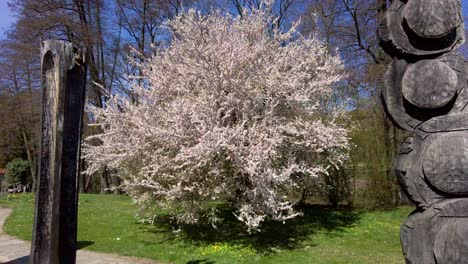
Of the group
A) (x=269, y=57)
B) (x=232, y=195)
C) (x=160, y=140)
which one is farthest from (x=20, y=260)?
(x=269, y=57)

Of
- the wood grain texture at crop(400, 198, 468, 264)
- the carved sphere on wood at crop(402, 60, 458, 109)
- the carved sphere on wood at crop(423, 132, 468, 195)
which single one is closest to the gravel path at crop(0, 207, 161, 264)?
the wood grain texture at crop(400, 198, 468, 264)

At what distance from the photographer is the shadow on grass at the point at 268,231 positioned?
8.30 meters

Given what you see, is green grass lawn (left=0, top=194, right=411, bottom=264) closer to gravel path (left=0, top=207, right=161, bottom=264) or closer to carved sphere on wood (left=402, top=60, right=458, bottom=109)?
gravel path (left=0, top=207, right=161, bottom=264)

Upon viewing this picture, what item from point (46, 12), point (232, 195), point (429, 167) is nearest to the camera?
point (429, 167)

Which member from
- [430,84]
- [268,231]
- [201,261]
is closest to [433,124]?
[430,84]

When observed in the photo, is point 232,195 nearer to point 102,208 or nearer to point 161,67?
point 161,67

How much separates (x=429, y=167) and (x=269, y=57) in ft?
22.1

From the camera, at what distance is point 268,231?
9.31 m

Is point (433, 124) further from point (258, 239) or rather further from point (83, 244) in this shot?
point (83, 244)

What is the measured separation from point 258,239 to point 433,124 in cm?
630

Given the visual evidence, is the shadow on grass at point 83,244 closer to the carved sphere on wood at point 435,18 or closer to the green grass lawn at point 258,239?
the green grass lawn at point 258,239

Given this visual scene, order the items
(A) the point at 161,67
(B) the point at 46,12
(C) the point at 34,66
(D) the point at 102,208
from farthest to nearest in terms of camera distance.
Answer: (C) the point at 34,66 → (B) the point at 46,12 → (D) the point at 102,208 → (A) the point at 161,67

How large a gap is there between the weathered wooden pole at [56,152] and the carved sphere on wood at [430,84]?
2.72 m

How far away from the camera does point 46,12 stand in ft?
66.0
